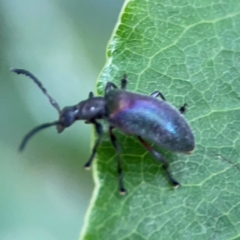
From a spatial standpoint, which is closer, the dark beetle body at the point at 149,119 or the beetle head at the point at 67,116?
the dark beetle body at the point at 149,119

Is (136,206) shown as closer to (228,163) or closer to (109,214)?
(109,214)

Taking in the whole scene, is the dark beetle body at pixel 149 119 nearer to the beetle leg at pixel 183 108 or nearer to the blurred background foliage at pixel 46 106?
the beetle leg at pixel 183 108

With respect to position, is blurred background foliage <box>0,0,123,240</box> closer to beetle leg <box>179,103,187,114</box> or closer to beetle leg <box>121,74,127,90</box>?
beetle leg <box>121,74,127,90</box>

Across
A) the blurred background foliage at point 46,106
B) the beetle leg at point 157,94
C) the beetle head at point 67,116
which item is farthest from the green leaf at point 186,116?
the blurred background foliage at point 46,106

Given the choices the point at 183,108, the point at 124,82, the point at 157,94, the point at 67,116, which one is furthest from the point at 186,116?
the point at 67,116

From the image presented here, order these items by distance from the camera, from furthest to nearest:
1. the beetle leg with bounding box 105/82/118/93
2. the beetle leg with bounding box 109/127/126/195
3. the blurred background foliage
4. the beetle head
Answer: the blurred background foliage < the beetle head < the beetle leg with bounding box 105/82/118/93 < the beetle leg with bounding box 109/127/126/195

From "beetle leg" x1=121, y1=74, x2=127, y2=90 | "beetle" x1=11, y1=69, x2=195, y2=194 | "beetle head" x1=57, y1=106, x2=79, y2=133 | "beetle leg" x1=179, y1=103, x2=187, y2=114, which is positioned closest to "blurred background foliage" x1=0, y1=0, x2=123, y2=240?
"beetle head" x1=57, y1=106, x2=79, y2=133
